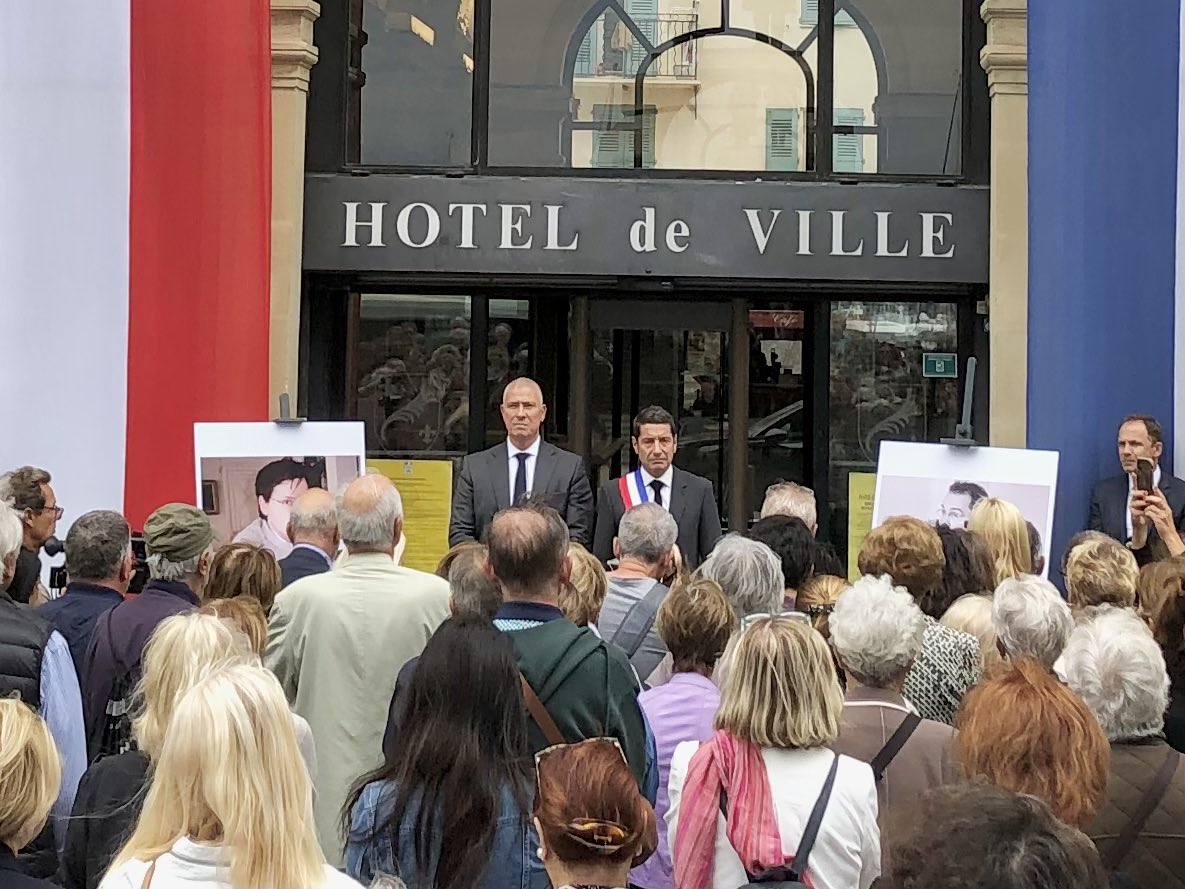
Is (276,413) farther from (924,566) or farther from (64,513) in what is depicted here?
(924,566)

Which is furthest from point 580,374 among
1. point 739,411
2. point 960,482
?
point 960,482

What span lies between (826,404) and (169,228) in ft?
15.9

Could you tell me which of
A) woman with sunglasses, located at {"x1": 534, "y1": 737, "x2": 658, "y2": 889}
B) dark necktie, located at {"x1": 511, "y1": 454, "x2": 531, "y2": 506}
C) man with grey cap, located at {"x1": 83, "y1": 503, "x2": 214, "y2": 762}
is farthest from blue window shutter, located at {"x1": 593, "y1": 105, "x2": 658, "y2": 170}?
woman with sunglasses, located at {"x1": 534, "y1": 737, "x2": 658, "y2": 889}

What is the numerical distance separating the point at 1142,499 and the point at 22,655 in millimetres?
4888

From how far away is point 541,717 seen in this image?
3639 millimetres

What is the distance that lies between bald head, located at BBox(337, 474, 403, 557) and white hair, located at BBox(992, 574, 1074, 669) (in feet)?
6.35

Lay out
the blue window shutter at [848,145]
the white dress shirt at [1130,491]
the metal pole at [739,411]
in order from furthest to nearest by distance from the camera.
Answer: the metal pole at [739,411], the blue window shutter at [848,145], the white dress shirt at [1130,491]

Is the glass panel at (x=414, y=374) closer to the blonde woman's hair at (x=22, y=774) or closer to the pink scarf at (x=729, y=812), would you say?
the pink scarf at (x=729, y=812)

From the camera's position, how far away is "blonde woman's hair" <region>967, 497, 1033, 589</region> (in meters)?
5.57

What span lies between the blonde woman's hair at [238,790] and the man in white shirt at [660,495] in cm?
501

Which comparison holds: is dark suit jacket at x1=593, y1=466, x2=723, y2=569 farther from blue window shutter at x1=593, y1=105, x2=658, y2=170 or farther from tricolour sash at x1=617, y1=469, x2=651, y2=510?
blue window shutter at x1=593, y1=105, x2=658, y2=170

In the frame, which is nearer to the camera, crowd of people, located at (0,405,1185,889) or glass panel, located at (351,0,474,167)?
crowd of people, located at (0,405,1185,889)

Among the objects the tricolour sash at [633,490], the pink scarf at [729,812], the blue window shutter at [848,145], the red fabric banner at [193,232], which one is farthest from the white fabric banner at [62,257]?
the pink scarf at [729,812]

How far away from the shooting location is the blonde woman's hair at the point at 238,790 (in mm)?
2447
